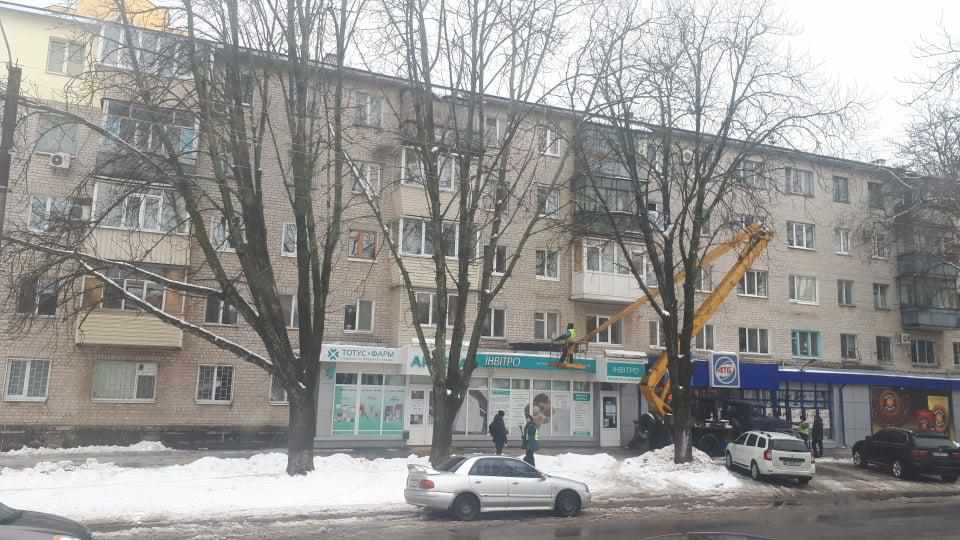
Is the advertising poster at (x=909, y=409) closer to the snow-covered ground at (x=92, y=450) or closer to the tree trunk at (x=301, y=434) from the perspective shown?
the tree trunk at (x=301, y=434)

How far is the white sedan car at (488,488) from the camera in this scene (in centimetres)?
1424

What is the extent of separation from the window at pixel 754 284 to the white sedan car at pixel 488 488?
21727mm

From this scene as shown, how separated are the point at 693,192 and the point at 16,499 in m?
19.1

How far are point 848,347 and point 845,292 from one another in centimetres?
288

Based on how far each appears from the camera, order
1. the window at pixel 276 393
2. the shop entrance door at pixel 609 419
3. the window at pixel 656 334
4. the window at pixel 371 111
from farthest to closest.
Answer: the window at pixel 656 334 → the shop entrance door at pixel 609 419 → the window at pixel 276 393 → the window at pixel 371 111

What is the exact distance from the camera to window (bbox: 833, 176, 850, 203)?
3741cm

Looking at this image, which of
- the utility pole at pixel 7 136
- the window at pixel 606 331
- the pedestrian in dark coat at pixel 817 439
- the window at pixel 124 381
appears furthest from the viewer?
the window at pixel 606 331

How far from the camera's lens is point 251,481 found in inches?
650

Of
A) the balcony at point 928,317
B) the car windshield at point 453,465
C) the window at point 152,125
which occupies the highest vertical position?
the window at point 152,125

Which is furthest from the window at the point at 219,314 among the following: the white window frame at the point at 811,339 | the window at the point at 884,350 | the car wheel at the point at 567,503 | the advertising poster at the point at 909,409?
the window at the point at 884,350

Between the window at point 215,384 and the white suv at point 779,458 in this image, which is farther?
the window at point 215,384

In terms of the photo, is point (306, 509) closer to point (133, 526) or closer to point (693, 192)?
point (133, 526)

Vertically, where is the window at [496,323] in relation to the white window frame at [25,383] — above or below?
above

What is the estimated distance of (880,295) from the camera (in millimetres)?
37875
